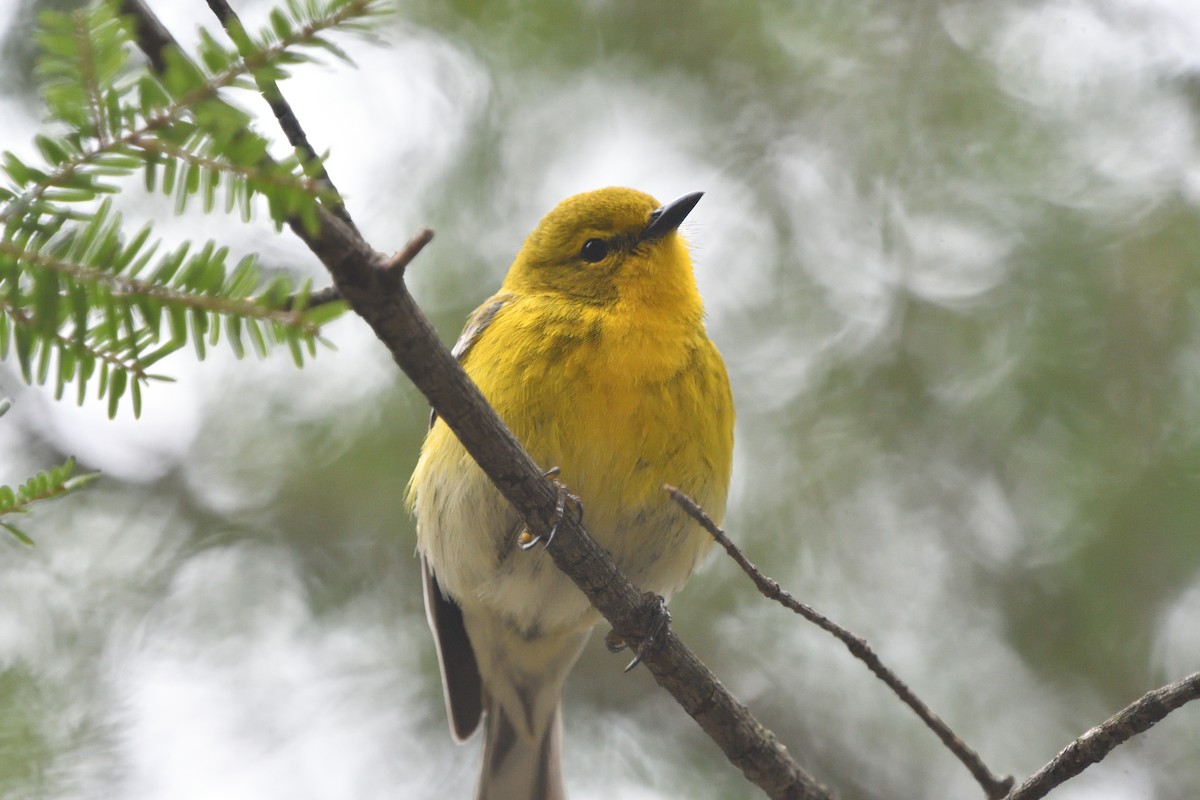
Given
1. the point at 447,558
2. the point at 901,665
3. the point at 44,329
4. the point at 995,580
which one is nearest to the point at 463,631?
the point at 447,558

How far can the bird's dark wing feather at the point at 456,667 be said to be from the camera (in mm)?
5152

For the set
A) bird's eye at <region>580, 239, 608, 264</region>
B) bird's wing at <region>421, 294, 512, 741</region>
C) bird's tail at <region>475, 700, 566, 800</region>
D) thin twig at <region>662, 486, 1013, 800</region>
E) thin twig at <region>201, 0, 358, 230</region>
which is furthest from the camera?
bird's tail at <region>475, 700, 566, 800</region>

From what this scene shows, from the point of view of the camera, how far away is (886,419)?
6074 millimetres

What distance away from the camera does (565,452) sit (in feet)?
13.3

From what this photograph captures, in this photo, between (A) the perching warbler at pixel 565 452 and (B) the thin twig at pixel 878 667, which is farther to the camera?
(A) the perching warbler at pixel 565 452

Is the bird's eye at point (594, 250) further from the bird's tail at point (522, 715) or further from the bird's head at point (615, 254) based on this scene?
the bird's tail at point (522, 715)

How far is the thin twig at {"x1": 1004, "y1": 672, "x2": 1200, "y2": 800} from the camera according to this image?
2602mm

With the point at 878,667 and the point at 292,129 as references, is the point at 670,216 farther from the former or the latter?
the point at 292,129

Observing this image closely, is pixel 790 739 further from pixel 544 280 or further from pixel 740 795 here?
pixel 544 280

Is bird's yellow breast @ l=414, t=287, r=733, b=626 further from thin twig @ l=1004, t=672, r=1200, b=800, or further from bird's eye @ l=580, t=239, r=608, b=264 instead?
thin twig @ l=1004, t=672, r=1200, b=800

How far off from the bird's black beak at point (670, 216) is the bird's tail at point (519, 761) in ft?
7.30

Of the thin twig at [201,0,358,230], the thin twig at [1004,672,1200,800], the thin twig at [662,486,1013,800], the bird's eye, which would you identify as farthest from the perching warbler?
the thin twig at [201,0,358,230]

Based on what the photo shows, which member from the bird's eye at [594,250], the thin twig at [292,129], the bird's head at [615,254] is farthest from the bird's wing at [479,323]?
the thin twig at [292,129]

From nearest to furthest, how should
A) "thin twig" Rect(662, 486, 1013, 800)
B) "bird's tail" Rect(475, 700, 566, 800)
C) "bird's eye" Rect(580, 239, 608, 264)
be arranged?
"thin twig" Rect(662, 486, 1013, 800) → "bird's eye" Rect(580, 239, 608, 264) → "bird's tail" Rect(475, 700, 566, 800)
